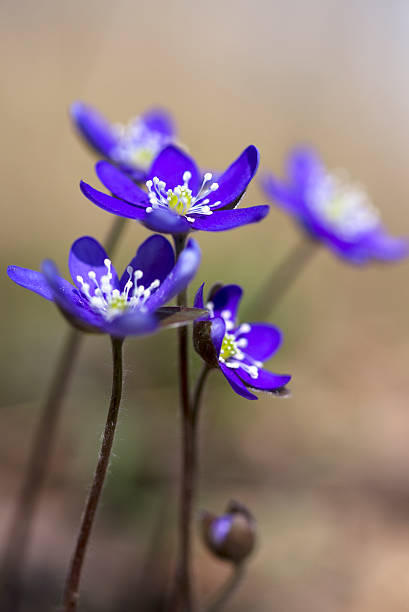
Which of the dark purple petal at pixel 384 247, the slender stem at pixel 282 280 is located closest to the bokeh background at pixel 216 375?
the slender stem at pixel 282 280

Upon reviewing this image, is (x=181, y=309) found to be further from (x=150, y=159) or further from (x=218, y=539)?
(x=150, y=159)

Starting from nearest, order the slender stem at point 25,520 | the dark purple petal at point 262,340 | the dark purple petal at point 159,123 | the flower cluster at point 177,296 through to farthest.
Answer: the flower cluster at point 177,296 < the dark purple petal at point 262,340 < the slender stem at point 25,520 < the dark purple petal at point 159,123

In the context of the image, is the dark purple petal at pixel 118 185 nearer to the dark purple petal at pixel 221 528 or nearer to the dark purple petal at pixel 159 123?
the dark purple petal at pixel 221 528

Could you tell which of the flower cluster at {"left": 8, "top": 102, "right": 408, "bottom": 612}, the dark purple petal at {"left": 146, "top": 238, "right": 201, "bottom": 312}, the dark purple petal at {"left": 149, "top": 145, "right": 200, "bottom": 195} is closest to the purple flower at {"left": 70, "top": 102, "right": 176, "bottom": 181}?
the flower cluster at {"left": 8, "top": 102, "right": 408, "bottom": 612}

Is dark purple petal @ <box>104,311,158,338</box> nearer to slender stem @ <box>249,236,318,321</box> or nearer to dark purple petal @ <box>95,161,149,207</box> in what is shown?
dark purple petal @ <box>95,161,149,207</box>

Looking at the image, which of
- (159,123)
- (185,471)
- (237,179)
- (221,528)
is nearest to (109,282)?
(237,179)

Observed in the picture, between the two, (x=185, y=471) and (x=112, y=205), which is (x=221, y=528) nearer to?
(x=185, y=471)
